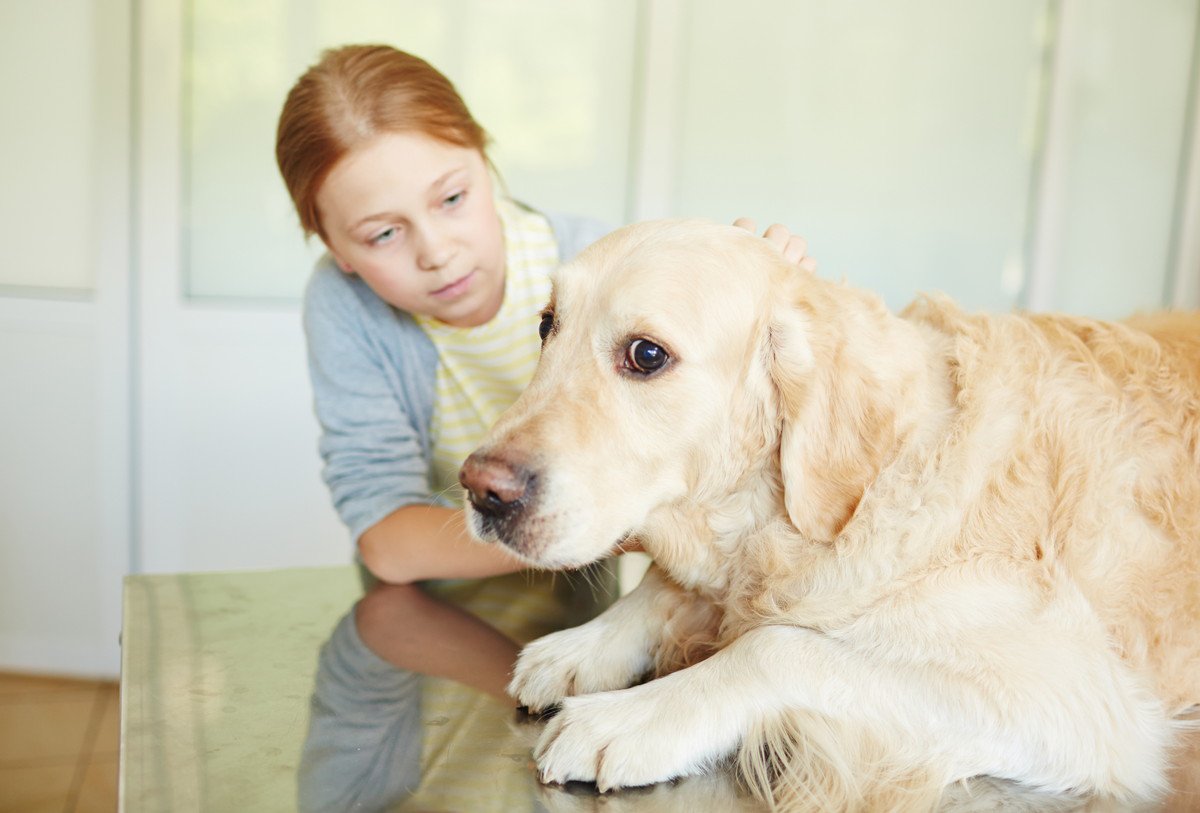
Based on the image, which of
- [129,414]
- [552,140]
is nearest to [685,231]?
[552,140]

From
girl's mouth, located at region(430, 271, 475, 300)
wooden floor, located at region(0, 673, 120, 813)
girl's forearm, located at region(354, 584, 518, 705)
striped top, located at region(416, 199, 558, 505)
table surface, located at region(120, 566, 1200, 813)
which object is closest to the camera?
table surface, located at region(120, 566, 1200, 813)

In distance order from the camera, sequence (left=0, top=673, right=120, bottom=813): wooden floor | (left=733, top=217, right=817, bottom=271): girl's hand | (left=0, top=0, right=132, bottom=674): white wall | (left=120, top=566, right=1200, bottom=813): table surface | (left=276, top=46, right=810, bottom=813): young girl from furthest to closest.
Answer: (left=0, top=0, right=132, bottom=674): white wall, (left=0, top=673, right=120, bottom=813): wooden floor, (left=276, top=46, right=810, bottom=813): young girl, (left=733, top=217, right=817, bottom=271): girl's hand, (left=120, top=566, right=1200, bottom=813): table surface

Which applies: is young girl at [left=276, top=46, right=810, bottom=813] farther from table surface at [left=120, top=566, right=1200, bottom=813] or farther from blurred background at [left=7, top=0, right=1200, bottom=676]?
blurred background at [left=7, top=0, right=1200, bottom=676]

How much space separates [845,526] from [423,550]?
896mm

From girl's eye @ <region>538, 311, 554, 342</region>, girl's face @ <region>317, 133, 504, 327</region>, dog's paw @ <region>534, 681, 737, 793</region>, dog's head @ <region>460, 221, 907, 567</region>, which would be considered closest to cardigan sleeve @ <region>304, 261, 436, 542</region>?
girl's face @ <region>317, 133, 504, 327</region>

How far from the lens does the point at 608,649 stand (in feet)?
A: 4.19

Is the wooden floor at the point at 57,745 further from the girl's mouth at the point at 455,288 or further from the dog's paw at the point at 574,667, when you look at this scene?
the dog's paw at the point at 574,667

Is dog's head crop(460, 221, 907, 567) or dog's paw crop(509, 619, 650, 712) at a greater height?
dog's head crop(460, 221, 907, 567)

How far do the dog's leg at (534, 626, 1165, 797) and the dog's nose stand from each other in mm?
243

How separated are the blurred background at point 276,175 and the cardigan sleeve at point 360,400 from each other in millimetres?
1913

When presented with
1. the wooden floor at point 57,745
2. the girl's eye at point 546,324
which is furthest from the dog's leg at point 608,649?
the wooden floor at point 57,745

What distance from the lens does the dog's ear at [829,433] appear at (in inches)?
45.1

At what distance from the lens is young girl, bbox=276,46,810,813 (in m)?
1.69

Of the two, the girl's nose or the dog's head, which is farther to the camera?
the girl's nose
